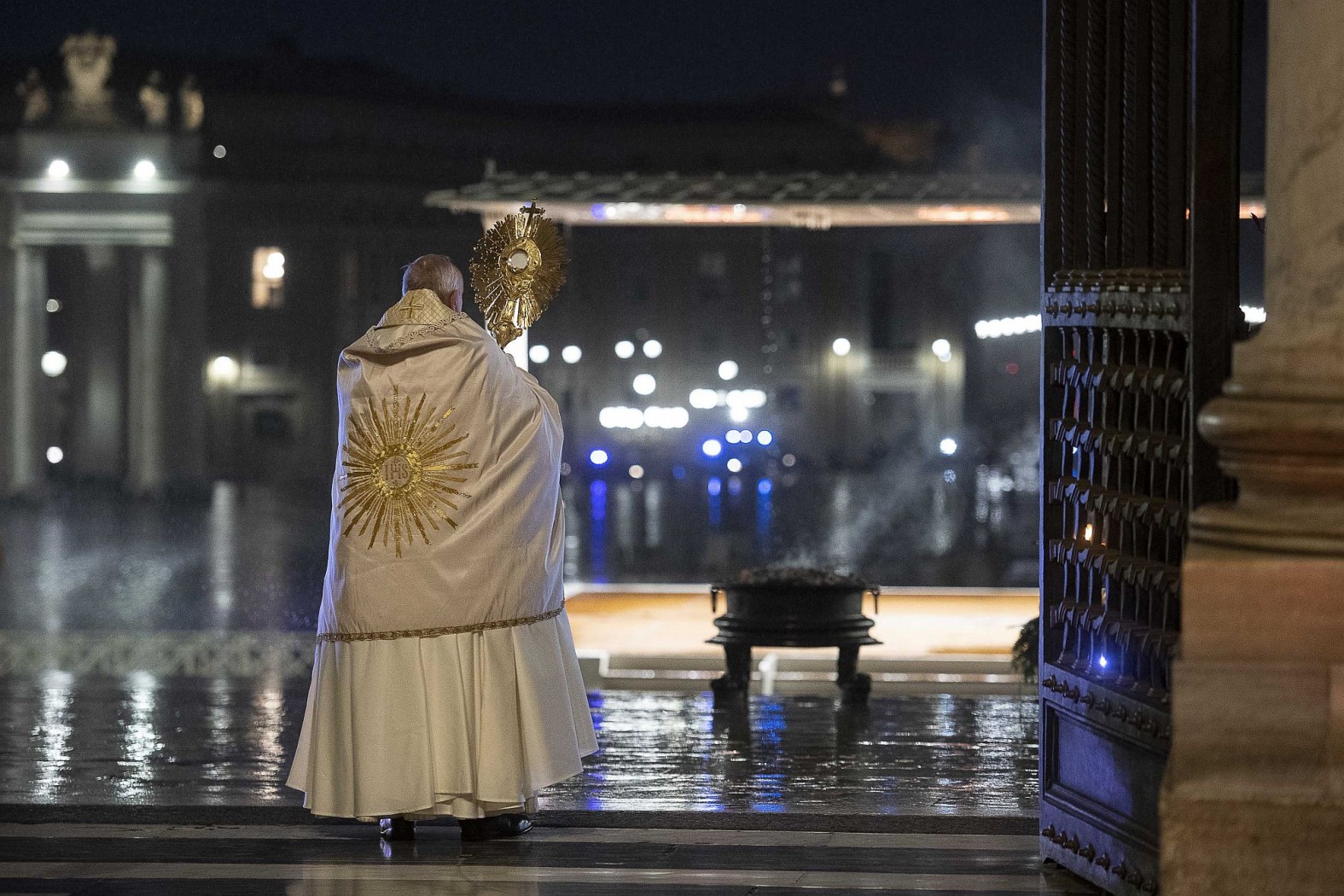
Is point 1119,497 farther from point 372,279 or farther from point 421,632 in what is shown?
point 372,279

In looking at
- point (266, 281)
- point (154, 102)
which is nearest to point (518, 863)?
point (154, 102)

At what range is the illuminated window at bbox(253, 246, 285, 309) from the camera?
43719mm

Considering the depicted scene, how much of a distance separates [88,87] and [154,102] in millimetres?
2075

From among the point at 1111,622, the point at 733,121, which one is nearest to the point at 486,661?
the point at 1111,622

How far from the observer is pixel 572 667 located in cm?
511

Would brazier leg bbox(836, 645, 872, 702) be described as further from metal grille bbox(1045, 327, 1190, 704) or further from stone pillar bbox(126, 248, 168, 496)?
stone pillar bbox(126, 248, 168, 496)

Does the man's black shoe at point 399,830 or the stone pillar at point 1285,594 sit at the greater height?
the stone pillar at point 1285,594

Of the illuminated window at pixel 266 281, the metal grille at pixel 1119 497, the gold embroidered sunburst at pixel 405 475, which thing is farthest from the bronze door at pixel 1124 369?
the illuminated window at pixel 266 281

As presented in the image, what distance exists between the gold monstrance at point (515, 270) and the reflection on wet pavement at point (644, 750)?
1364mm

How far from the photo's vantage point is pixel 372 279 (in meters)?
43.2

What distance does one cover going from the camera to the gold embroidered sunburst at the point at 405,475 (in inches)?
192

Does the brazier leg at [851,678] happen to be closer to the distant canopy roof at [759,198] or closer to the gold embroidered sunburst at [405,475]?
the gold embroidered sunburst at [405,475]

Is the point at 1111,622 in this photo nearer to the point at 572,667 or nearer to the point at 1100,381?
the point at 1100,381

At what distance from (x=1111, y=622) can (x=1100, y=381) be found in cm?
56
